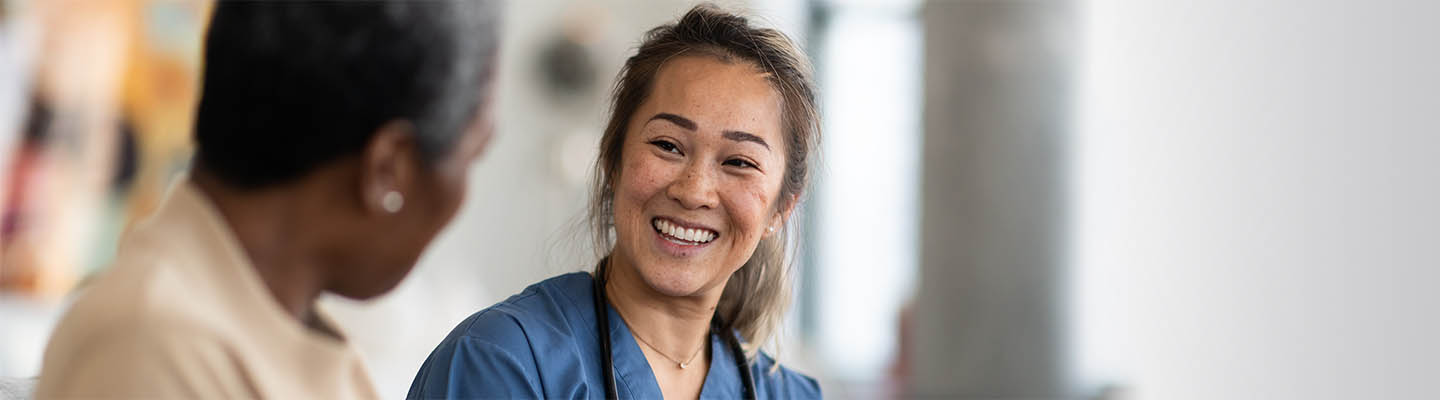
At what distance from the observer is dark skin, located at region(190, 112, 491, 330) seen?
735 millimetres

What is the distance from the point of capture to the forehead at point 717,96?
1.46 metres

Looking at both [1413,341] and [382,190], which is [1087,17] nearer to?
[1413,341]

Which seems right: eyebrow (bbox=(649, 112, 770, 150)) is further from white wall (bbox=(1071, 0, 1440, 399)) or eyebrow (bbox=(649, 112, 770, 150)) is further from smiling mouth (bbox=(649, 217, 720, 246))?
white wall (bbox=(1071, 0, 1440, 399))

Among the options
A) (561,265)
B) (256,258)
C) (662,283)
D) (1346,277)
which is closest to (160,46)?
(561,265)

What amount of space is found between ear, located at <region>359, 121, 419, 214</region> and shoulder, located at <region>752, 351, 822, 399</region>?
105 cm

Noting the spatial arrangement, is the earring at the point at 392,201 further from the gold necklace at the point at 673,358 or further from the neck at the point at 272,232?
the gold necklace at the point at 673,358

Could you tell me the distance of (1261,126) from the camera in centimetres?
494

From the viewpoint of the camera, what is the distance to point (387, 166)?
736 mm

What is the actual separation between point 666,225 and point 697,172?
0.08 metres

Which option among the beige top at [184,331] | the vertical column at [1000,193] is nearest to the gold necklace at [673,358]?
the beige top at [184,331]

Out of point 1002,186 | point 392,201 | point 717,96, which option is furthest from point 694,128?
point 1002,186

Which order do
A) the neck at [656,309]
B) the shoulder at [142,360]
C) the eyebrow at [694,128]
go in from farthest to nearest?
1. the neck at [656,309]
2. the eyebrow at [694,128]
3. the shoulder at [142,360]

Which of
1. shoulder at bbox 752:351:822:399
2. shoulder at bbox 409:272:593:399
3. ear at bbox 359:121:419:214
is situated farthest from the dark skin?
shoulder at bbox 752:351:822:399

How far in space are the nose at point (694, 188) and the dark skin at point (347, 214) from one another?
657 millimetres
